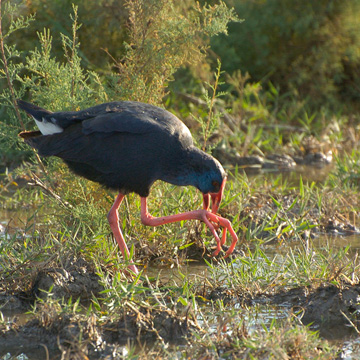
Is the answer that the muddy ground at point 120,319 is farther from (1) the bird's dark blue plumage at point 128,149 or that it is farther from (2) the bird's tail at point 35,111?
(2) the bird's tail at point 35,111

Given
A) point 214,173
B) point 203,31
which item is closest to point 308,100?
point 203,31

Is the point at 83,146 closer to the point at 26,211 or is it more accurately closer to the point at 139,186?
the point at 139,186

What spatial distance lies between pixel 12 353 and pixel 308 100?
6.39 metres

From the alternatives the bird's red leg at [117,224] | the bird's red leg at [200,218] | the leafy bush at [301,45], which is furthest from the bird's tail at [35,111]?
the leafy bush at [301,45]

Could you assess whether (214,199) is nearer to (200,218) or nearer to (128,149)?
(200,218)

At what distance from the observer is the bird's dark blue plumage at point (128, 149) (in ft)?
14.0

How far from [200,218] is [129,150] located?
2.23 ft

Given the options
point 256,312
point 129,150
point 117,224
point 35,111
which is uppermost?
point 35,111

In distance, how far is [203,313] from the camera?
3740 millimetres

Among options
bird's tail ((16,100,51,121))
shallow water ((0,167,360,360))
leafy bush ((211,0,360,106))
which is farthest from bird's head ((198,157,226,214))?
leafy bush ((211,0,360,106))

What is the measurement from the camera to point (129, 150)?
4.29 m

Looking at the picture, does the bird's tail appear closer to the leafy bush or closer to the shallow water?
the shallow water

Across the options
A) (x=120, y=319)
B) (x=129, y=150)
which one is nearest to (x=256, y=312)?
(x=120, y=319)

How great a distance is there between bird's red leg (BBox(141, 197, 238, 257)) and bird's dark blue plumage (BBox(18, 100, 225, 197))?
0.56ft
